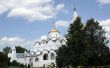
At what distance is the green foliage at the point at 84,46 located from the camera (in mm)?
55500

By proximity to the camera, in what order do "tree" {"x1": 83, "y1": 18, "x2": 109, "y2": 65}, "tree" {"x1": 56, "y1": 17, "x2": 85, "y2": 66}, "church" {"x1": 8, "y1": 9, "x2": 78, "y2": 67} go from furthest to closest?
"church" {"x1": 8, "y1": 9, "x2": 78, "y2": 67} < "tree" {"x1": 83, "y1": 18, "x2": 109, "y2": 65} < "tree" {"x1": 56, "y1": 17, "x2": 85, "y2": 66}

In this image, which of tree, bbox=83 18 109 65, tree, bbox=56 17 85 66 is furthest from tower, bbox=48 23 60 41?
tree, bbox=56 17 85 66

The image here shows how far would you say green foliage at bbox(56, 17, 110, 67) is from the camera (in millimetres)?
55500

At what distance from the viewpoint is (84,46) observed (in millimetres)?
56188

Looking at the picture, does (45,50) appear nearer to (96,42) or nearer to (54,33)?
(54,33)

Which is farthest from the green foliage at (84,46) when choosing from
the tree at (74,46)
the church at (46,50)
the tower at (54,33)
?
the tower at (54,33)

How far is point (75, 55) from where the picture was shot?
55438 millimetres

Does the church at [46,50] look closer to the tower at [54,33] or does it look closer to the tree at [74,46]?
the tower at [54,33]

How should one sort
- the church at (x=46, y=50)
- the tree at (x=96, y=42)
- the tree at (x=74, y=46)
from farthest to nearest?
the church at (x=46, y=50), the tree at (x=96, y=42), the tree at (x=74, y=46)

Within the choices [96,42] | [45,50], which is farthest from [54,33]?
[96,42]

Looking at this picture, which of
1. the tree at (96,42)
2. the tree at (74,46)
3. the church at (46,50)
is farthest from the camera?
the church at (46,50)

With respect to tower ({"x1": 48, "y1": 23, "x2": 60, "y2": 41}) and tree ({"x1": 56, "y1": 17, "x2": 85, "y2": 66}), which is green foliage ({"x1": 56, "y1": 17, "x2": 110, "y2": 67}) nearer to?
tree ({"x1": 56, "y1": 17, "x2": 85, "y2": 66})

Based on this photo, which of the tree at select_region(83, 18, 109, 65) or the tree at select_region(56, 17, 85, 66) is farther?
the tree at select_region(83, 18, 109, 65)

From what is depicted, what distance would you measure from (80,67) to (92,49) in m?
7.68
